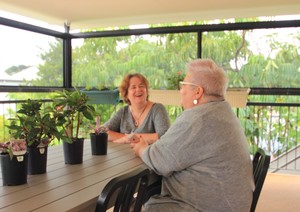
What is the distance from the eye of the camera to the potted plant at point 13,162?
130 cm

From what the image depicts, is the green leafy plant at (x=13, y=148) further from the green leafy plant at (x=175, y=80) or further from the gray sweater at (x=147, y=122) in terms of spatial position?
the green leafy plant at (x=175, y=80)

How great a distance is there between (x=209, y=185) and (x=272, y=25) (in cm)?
320

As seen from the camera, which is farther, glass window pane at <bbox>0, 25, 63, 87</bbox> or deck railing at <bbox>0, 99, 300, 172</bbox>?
deck railing at <bbox>0, 99, 300, 172</bbox>

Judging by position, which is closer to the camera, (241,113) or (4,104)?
(4,104)

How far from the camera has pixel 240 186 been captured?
153cm

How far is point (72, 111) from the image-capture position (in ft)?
5.70

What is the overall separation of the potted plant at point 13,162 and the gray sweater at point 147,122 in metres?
1.29

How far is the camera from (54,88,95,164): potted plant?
1.71 m

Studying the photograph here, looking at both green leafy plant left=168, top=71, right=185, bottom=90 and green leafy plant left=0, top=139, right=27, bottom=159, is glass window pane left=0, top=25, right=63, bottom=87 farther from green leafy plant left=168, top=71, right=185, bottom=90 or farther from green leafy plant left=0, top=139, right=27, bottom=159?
green leafy plant left=0, top=139, right=27, bottom=159

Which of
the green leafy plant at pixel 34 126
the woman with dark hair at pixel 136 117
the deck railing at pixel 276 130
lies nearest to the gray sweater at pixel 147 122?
the woman with dark hair at pixel 136 117

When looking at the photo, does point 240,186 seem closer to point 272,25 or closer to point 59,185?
point 59,185

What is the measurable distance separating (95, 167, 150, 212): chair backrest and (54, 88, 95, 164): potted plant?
0.54m

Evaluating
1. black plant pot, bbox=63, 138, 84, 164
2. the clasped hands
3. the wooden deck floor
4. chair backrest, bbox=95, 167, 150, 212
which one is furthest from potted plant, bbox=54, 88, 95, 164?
the wooden deck floor

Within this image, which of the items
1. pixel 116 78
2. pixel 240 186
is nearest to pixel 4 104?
pixel 116 78
